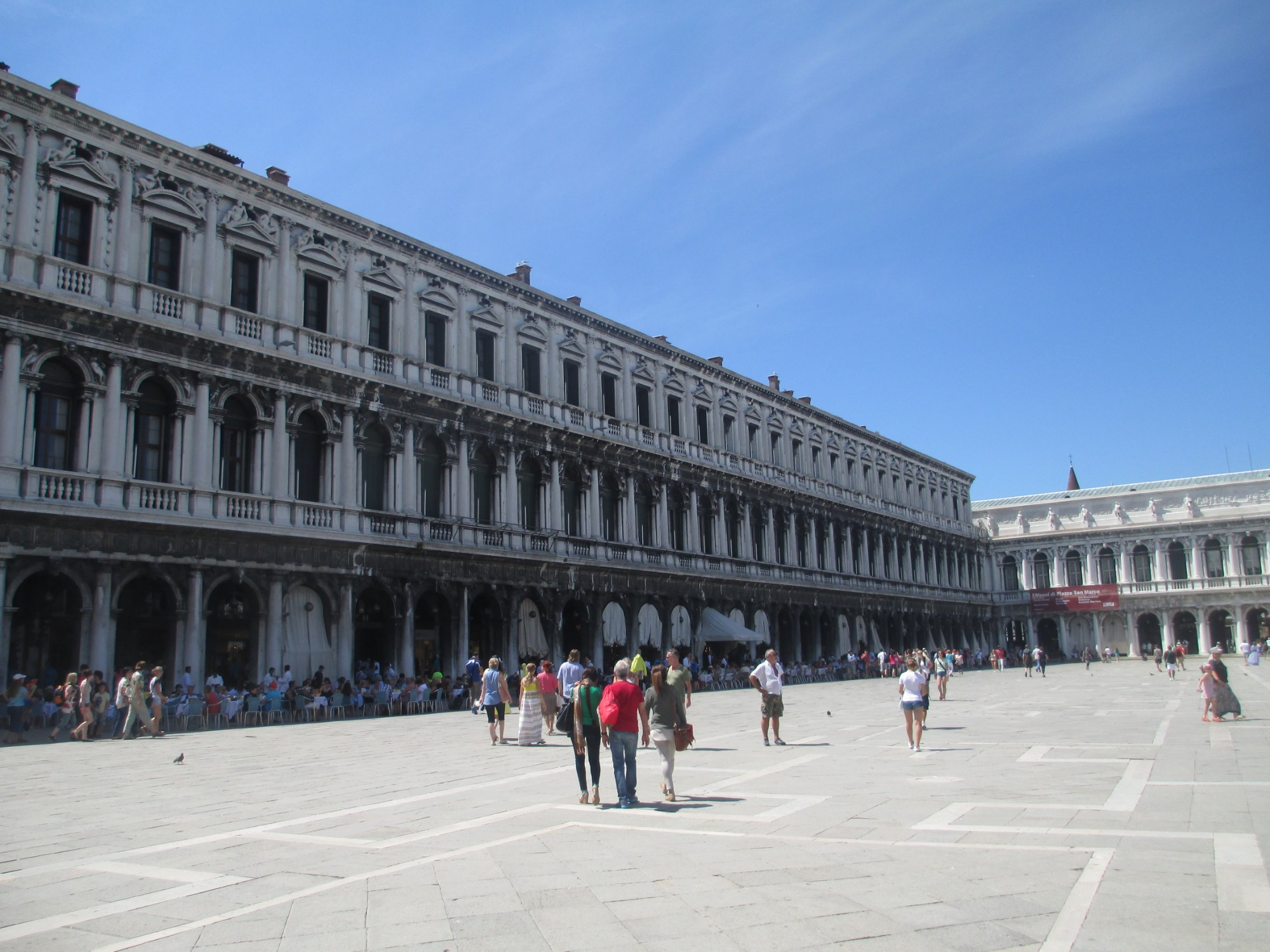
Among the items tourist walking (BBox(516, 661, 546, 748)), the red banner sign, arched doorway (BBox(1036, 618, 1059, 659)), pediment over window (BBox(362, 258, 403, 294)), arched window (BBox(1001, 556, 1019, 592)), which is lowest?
tourist walking (BBox(516, 661, 546, 748))

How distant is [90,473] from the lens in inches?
864

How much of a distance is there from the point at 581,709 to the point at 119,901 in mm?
4740

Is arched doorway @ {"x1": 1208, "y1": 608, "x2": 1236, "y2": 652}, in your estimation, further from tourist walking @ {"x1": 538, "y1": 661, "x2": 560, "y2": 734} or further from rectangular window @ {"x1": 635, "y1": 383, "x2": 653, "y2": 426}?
tourist walking @ {"x1": 538, "y1": 661, "x2": 560, "y2": 734}

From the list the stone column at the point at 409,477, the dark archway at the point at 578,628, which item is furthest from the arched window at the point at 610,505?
the stone column at the point at 409,477

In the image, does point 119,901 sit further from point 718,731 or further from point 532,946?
point 718,731

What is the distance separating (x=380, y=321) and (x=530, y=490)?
7186mm

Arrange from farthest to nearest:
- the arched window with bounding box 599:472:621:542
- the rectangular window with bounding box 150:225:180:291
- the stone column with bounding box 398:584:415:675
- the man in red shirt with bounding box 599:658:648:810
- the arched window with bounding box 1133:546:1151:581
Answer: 1. the arched window with bounding box 1133:546:1151:581
2. the arched window with bounding box 599:472:621:542
3. the stone column with bounding box 398:584:415:675
4. the rectangular window with bounding box 150:225:180:291
5. the man in red shirt with bounding box 599:658:648:810

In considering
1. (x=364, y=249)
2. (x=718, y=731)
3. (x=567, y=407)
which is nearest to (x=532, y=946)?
(x=718, y=731)

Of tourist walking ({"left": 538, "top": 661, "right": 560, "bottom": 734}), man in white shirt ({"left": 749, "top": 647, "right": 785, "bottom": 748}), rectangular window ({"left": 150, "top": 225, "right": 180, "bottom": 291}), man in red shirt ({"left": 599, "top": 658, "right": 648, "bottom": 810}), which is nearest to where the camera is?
man in red shirt ({"left": 599, "top": 658, "right": 648, "bottom": 810})

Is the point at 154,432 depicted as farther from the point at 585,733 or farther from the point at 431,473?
the point at 585,733

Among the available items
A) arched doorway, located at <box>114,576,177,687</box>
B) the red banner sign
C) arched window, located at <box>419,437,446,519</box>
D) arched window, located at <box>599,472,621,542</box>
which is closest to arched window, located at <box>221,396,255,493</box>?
arched doorway, located at <box>114,576,177,687</box>

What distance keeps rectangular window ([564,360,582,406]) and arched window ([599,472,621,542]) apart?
9.20 feet

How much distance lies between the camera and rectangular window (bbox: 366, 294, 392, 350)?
2919 centimetres

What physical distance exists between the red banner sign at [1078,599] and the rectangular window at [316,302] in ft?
188
